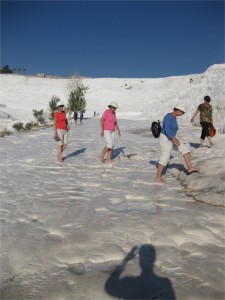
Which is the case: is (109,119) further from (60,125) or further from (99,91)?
(99,91)

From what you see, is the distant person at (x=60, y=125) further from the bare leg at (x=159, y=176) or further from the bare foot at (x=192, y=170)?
the bare foot at (x=192, y=170)

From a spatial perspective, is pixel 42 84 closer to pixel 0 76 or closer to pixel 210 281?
pixel 0 76

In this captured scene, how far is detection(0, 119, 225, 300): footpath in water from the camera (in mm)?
3305

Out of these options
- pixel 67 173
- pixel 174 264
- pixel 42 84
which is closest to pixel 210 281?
pixel 174 264

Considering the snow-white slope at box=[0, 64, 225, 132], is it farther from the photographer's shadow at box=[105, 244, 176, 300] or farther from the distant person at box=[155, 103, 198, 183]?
the photographer's shadow at box=[105, 244, 176, 300]

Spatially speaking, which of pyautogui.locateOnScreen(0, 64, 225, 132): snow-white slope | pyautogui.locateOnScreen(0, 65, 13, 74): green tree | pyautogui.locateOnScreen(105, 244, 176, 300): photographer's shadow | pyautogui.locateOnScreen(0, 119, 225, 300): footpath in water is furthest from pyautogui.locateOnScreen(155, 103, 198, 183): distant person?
pyautogui.locateOnScreen(0, 65, 13, 74): green tree

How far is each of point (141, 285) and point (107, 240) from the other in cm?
103

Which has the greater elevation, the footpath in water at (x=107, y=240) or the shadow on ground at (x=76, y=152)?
the shadow on ground at (x=76, y=152)

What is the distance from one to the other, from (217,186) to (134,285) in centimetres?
343

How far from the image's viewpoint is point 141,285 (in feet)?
11.0

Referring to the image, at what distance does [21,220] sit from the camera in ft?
16.4

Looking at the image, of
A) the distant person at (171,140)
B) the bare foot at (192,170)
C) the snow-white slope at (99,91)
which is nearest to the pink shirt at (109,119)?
the distant person at (171,140)

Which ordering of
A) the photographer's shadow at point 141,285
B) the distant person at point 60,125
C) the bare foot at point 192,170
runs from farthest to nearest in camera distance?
1. the distant person at point 60,125
2. the bare foot at point 192,170
3. the photographer's shadow at point 141,285

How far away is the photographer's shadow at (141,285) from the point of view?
3188 millimetres
